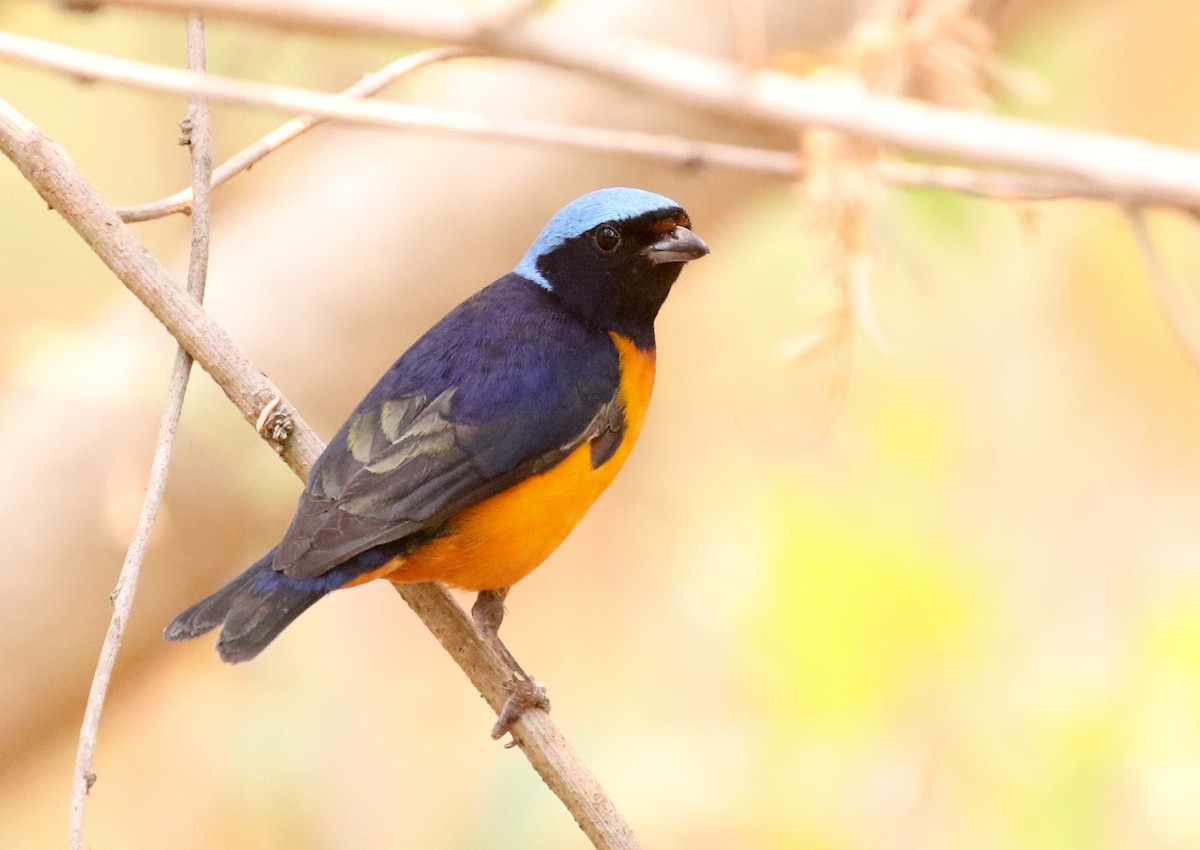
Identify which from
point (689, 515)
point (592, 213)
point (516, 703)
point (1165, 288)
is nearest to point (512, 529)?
point (516, 703)

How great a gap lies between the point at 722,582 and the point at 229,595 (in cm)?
220

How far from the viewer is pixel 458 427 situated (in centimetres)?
336

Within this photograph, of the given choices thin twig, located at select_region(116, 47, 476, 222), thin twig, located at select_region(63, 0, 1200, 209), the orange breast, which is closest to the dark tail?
the orange breast

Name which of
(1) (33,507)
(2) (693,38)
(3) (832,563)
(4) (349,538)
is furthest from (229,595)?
(2) (693,38)

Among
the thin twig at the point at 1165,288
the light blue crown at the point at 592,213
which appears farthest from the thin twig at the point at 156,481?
the thin twig at the point at 1165,288

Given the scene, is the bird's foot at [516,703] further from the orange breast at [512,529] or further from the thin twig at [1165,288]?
the thin twig at [1165,288]

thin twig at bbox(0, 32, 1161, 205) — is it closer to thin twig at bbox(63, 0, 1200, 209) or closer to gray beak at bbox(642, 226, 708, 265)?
thin twig at bbox(63, 0, 1200, 209)

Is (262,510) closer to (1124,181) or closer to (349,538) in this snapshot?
(349,538)

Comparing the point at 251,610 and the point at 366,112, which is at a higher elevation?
the point at 251,610

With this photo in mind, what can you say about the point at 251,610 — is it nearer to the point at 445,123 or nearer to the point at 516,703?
the point at 516,703

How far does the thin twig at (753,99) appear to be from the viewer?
1.37 m

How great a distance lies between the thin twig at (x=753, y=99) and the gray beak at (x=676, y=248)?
90.6 inches

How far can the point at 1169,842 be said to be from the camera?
13.3ft

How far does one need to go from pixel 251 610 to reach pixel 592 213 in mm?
1516
